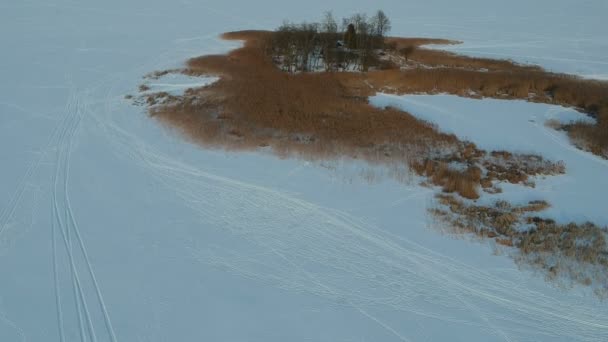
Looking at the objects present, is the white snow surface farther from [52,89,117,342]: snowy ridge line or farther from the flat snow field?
[52,89,117,342]: snowy ridge line

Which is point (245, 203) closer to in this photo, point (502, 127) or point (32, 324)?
point (32, 324)

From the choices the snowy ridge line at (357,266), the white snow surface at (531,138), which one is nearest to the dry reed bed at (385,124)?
the white snow surface at (531,138)

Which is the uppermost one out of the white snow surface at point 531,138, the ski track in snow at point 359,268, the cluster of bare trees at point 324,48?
the cluster of bare trees at point 324,48

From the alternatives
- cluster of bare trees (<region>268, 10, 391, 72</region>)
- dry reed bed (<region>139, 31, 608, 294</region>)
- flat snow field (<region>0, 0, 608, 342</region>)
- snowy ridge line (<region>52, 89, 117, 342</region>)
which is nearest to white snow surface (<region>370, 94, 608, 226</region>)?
flat snow field (<region>0, 0, 608, 342</region>)

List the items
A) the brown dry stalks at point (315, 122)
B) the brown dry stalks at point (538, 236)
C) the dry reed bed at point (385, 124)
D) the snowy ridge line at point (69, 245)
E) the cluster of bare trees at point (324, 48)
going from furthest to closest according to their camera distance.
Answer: the cluster of bare trees at point (324, 48) < the brown dry stalks at point (315, 122) < the dry reed bed at point (385, 124) < the brown dry stalks at point (538, 236) < the snowy ridge line at point (69, 245)

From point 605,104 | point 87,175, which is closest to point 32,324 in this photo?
point 87,175

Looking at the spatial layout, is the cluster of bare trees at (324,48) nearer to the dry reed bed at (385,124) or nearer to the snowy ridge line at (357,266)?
the dry reed bed at (385,124)
